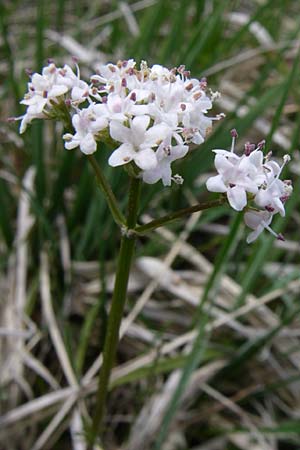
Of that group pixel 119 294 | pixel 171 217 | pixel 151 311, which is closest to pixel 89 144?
pixel 171 217

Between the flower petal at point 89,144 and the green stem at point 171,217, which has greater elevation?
the flower petal at point 89,144

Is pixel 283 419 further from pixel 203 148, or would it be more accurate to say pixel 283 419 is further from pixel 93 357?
pixel 203 148

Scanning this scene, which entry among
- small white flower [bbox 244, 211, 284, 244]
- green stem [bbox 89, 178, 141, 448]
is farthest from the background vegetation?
small white flower [bbox 244, 211, 284, 244]

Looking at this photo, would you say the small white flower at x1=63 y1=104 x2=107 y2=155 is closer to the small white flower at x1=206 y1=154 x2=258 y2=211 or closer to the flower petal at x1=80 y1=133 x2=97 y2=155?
the flower petal at x1=80 y1=133 x2=97 y2=155

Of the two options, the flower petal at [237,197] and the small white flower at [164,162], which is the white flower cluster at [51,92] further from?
the flower petal at [237,197]

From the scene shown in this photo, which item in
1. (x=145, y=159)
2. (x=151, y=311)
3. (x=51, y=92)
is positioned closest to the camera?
(x=145, y=159)

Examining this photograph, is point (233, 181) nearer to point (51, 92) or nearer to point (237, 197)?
point (237, 197)

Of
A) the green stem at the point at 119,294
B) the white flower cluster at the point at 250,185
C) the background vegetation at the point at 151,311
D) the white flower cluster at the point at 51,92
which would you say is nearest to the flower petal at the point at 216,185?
the white flower cluster at the point at 250,185
